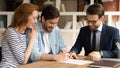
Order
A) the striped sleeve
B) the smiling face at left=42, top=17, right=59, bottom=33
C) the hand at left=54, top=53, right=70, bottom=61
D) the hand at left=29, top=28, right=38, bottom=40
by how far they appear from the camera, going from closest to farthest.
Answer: the striped sleeve
the hand at left=54, top=53, right=70, bottom=61
the hand at left=29, top=28, right=38, bottom=40
the smiling face at left=42, top=17, right=59, bottom=33

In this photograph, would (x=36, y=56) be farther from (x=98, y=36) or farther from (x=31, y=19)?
(x=98, y=36)

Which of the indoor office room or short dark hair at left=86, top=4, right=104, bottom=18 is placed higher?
short dark hair at left=86, top=4, right=104, bottom=18

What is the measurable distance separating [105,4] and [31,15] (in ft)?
8.32

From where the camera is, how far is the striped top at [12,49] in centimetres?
210

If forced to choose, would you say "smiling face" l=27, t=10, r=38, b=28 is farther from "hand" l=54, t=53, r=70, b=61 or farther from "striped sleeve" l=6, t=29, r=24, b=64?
"hand" l=54, t=53, r=70, b=61

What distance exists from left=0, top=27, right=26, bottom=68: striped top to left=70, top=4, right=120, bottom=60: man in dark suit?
0.53m

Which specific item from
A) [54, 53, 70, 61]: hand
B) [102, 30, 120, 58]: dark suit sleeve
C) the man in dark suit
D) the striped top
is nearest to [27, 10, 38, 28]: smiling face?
the striped top

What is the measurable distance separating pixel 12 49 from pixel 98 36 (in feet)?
3.08

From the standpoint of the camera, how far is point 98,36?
258 centimetres

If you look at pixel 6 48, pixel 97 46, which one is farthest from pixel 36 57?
pixel 97 46

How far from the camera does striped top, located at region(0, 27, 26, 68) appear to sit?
2.10 metres

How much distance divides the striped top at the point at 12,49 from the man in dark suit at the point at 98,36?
0.53 metres

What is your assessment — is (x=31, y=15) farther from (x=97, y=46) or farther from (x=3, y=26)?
(x=3, y=26)

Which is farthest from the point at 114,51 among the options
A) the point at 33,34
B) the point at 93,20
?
the point at 33,34
